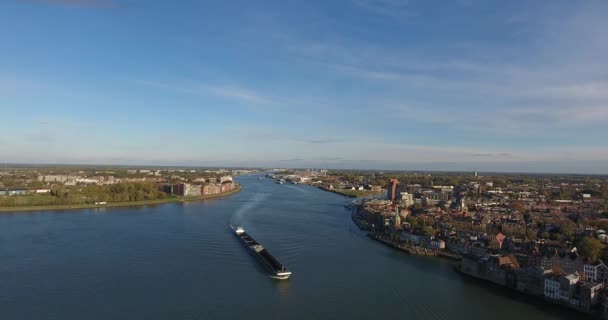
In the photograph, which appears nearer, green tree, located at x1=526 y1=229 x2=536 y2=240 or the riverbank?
green tree, located at x1=526 y1=229 x2=536 y2=240

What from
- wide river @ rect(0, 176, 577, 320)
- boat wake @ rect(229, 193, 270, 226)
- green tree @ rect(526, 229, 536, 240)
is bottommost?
wide river @ rect(0, 176, 577, 320)

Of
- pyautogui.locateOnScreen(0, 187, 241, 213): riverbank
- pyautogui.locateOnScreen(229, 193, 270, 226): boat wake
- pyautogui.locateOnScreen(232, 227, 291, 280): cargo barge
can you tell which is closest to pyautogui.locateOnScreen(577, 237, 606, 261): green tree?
pyautogui.locateOnScreen(232, 227, 291, 280): cargo barge

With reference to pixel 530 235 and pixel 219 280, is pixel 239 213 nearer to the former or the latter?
pixel 219 280

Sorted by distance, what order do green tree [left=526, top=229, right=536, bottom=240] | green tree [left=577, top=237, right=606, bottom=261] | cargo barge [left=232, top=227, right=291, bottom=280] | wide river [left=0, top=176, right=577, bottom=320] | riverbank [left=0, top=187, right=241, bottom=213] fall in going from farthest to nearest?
1. riverbank [left=0, top=187, right=241, bottom=213]
2. green tree [left=526, top=229, right=536, bottom=240]
3. green tree [left=577, top=237, right=606, bottom=261]
4. cargo barge [left=232, top=227, right=291, bottom=280]
5. wide river [left=0, top=176, right=577, bottom=320]

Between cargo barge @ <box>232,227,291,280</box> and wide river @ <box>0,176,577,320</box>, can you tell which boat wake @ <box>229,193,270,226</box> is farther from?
cargo barge @ <box>232,227,291,280</box>

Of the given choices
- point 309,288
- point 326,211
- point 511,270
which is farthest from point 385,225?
point 309,288

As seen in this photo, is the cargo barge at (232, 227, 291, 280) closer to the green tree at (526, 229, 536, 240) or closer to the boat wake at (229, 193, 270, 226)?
the boat wake at (229, 193, 270, 226)

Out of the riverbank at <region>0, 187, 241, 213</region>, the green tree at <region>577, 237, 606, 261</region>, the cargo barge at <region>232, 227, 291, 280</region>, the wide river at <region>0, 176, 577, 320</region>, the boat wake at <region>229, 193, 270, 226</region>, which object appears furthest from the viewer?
the riverbank at <region>0, 187, 241, 213</region>

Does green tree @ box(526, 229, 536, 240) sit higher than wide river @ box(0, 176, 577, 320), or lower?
higher
